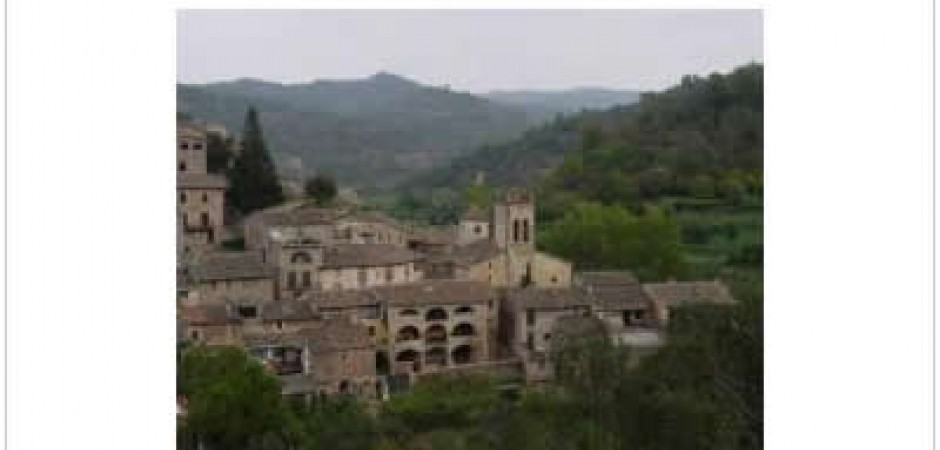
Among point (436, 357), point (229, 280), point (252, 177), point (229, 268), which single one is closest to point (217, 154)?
point (252, 177)

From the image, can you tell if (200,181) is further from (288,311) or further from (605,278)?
(605,278)

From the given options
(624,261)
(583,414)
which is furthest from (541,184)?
(583,414)

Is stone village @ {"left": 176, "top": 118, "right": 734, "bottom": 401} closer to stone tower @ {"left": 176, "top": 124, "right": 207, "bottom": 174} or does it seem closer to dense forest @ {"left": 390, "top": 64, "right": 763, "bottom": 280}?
stone tower @ {"left": 176, "top": 124, "right": 207, "bottom": 174}

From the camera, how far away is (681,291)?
1012 cm

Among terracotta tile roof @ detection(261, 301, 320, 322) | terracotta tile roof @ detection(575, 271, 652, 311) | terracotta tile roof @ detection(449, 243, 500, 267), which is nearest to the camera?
terracotta tile roof @ detection(261, 301, 320, 322)

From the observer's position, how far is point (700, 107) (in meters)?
20.0

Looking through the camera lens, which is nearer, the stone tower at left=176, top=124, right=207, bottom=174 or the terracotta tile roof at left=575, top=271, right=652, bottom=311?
the terracotta tile roof at left=575, top=271, right=652, bottom=311

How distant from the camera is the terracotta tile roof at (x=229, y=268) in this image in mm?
9062

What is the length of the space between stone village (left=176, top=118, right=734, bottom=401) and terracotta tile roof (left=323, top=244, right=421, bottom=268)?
0.04ft

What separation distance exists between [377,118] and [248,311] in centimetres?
985

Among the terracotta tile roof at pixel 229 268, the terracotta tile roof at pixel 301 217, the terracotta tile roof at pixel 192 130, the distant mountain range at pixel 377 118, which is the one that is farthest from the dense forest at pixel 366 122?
the terracotta tile roof at pixel 229 268

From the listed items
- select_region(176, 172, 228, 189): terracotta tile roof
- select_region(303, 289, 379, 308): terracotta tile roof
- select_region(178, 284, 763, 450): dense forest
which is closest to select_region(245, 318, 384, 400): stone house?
select_region(178, 284, 763, 450): dense forest

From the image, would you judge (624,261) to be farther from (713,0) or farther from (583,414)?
(713,0)

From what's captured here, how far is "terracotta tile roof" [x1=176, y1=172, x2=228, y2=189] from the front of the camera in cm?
1037
